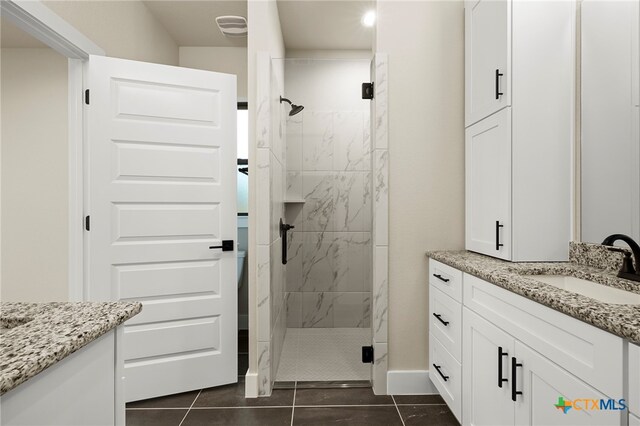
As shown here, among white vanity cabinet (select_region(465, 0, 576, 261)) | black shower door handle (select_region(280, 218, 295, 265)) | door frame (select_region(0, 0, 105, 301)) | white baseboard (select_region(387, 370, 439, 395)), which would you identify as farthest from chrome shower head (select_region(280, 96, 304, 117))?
white baseboard (select_region(387, 370, 439, 395))

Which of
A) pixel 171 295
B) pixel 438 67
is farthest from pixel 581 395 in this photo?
pixel 171 295

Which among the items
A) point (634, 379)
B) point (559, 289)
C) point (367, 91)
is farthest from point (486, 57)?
point (634, 379)

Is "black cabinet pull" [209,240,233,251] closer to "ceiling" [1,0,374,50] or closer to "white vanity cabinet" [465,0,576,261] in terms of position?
"white vanity cabinet" [465,0,576,261]

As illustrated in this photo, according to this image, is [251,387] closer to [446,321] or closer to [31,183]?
[446,321]

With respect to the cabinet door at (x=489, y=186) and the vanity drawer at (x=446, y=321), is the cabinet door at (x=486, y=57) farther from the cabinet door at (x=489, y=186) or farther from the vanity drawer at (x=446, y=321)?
the vanity drawer at (x=446, y=321)

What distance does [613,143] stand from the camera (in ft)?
5.35

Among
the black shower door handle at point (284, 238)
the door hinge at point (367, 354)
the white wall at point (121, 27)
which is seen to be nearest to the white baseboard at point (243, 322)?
the black shower door handle at point (284, 238)

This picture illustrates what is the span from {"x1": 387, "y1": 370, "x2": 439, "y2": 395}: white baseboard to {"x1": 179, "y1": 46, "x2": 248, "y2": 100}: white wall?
276 cm

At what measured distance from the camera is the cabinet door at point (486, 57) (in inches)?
70.8

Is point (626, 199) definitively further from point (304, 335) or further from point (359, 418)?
point (304, 335)

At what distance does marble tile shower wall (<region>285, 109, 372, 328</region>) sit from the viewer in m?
2.63

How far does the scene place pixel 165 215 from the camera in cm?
229

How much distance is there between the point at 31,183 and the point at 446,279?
3446 mm

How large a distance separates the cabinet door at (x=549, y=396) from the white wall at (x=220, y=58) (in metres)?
3.19
